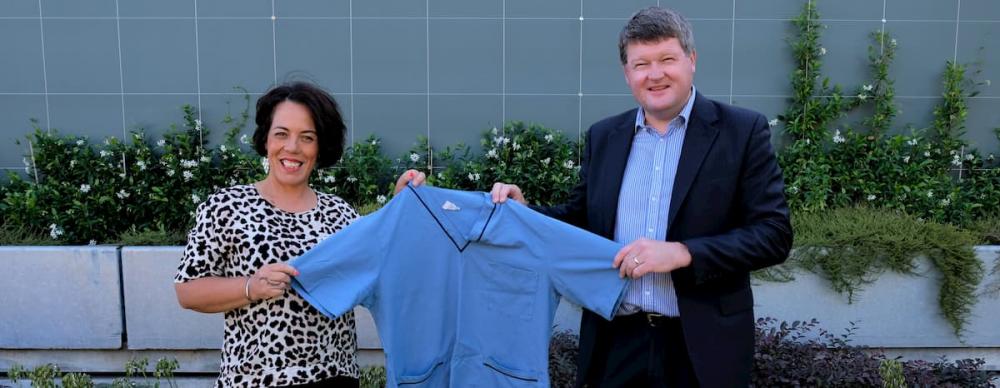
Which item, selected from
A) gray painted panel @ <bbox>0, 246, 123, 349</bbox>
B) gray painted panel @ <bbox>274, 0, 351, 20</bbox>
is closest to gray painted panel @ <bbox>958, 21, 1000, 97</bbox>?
gray painted panel @ <bbox>274, 0, 351, 20</bbox>

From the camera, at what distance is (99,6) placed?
534 centimetres

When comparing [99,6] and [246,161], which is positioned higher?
[99,6]

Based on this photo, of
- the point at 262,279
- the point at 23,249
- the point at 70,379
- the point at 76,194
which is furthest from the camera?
the point at 76,194

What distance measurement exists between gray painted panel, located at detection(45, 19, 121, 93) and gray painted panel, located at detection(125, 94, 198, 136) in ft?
0.59

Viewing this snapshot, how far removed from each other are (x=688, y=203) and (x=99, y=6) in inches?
200

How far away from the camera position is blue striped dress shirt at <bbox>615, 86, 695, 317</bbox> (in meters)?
2.20

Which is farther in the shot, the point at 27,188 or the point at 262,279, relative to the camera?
the point at 27,188

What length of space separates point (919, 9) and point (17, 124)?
7.05 m

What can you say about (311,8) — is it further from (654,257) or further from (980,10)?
(980,10)

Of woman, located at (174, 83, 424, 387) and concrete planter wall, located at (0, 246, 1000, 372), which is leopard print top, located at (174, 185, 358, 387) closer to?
woman, located at (174, 83, 424, 387)

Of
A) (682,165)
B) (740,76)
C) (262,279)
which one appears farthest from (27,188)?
(740,76)

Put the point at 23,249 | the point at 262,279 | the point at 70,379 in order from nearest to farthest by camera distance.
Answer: the point at 262,279, the point at 70,379, the point at 23,249

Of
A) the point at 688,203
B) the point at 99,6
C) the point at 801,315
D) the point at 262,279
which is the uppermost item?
the point at 99,6

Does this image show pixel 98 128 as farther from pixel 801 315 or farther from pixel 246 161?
pixel 801 315
